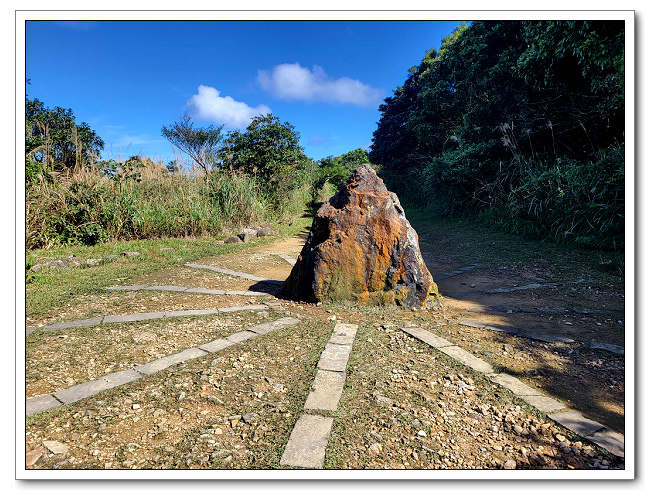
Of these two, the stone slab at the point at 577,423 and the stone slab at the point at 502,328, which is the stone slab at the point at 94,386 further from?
the stone slab at the point at 502,328

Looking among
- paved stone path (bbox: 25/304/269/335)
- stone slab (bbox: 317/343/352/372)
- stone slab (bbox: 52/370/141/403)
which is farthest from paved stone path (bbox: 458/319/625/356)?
stone slab (bbox: 52/370/141/403)

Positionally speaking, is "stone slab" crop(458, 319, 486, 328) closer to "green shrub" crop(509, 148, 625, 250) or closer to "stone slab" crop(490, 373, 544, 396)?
"stone slab" crop(490, 373, 544, 396)

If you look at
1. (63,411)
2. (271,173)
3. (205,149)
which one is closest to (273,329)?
(63,411)

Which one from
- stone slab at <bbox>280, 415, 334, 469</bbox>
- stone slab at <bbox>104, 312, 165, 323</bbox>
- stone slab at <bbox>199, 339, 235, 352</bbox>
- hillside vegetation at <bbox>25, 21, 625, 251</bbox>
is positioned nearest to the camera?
stone slab at <bbox>280, 415, 334, 469</bbox>

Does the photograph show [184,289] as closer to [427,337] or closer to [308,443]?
[427,337]

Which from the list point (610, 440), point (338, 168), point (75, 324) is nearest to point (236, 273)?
point (75, 324)

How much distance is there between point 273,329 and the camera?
10.7 ft

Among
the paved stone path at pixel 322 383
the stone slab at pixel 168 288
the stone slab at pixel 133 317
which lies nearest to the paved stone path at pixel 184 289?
the stone slab at pixel 168 288

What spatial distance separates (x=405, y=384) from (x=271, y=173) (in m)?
10.2

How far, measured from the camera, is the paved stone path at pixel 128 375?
6.79 feet

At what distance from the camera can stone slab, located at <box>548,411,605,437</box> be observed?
186 centimetres

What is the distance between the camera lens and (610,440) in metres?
1.78
